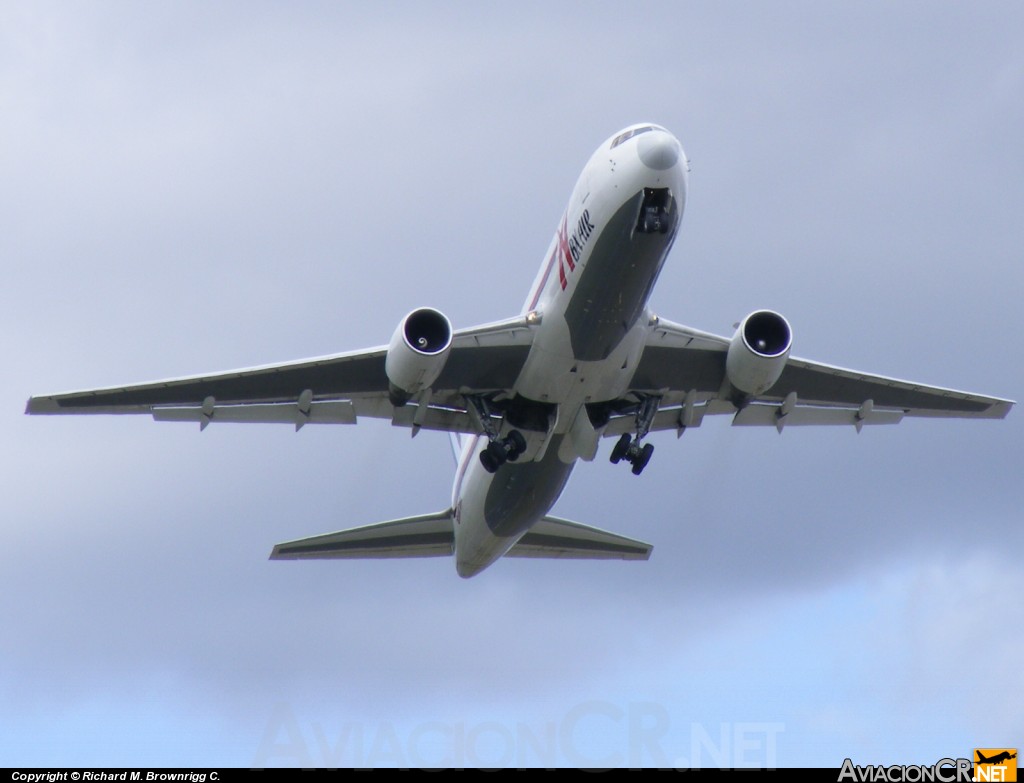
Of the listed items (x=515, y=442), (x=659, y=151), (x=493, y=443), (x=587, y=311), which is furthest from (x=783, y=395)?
(x=659, y=151)

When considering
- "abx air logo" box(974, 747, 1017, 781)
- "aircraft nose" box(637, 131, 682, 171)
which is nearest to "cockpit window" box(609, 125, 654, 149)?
"aircraft nose" box(637, 131, 682, 171)

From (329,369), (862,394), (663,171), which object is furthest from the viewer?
(862,394)

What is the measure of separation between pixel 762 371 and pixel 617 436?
18.3 feet

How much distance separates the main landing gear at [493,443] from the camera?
1309 inches

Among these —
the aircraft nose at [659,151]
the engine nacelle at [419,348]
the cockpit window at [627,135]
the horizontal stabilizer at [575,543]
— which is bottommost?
the engine nacelle at [419,348]

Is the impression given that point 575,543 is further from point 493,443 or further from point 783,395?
point 493,443

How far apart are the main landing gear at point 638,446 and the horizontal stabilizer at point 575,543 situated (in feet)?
24.1

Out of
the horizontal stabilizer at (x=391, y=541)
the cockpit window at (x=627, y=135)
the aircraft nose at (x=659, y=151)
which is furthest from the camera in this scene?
the horizontal stabilizer at (x=391, y=541)

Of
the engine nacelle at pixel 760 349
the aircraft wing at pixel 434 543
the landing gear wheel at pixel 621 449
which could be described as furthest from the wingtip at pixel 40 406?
the engine nacelle at pixel 760 349

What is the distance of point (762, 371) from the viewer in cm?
3198

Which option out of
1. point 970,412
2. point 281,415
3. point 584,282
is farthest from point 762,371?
point 281,415

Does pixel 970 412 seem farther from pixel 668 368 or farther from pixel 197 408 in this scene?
pixel 197 408

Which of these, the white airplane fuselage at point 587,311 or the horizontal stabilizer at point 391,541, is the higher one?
the horizontal stabilizer at point 391,541

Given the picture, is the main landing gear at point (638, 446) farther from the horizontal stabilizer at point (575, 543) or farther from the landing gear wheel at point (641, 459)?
the horizontal stabilizer at point (575, 543)
